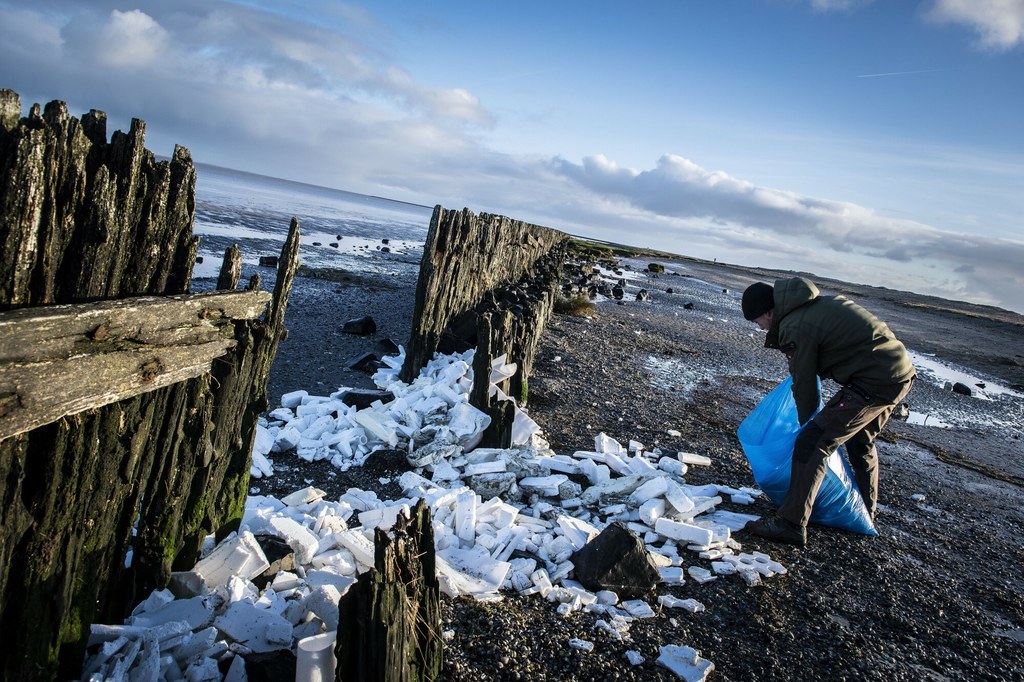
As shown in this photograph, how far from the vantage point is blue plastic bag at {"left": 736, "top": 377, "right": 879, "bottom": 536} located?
465cm

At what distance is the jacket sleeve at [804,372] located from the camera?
4.46 m

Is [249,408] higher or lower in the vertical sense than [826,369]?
lower

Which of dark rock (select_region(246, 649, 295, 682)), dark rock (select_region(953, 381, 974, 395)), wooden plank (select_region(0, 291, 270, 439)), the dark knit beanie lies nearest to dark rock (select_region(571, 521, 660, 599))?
dark rock (select_region(246, 649, 295, 682))

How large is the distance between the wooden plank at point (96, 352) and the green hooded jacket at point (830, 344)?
Answer: 3696 mm

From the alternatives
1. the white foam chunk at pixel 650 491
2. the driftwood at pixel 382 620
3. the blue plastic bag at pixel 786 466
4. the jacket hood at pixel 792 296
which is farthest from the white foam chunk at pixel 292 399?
the jacket hood at pixel 792 296

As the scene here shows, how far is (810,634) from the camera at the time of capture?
345 centimetres

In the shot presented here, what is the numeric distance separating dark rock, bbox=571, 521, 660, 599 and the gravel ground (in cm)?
23

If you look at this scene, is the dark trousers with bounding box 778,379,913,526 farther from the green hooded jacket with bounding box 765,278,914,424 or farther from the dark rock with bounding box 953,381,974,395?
the dark rock with bounding box 953,381,974,395

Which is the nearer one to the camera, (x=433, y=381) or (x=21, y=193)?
(x=21, y=193)

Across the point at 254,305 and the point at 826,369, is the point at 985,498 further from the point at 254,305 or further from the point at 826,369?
the point at 254,305

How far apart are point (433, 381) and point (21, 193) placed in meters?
4.63

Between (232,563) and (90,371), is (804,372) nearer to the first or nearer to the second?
(232,563)

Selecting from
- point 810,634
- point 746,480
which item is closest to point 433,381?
point 746,480

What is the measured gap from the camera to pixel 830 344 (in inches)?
176
